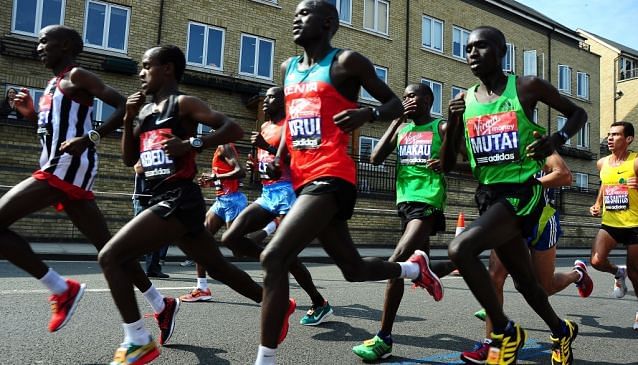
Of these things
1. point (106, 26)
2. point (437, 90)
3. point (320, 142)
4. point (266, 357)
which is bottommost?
point (266, 357)

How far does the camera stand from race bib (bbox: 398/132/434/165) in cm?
470

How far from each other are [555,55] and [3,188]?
2546cm

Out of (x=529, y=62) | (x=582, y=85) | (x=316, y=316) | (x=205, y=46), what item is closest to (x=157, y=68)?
(x=316, y=316)

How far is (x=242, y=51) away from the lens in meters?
17.4

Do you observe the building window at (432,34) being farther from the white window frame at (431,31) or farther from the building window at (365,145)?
the building window at (365,145)

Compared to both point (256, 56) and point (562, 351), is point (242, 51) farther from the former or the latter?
point (562, 351)

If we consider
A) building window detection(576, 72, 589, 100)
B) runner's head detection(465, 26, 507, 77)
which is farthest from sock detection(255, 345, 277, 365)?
building window detection(576, 72, 589, 100)

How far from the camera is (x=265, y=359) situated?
2.74 metres

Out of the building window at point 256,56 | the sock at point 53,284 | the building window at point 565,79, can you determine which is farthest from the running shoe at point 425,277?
the building window at point 565,79

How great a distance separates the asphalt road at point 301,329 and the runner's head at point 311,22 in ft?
6.89

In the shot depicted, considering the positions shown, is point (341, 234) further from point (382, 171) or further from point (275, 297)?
point (382, 171)

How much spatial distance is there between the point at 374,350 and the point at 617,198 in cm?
401

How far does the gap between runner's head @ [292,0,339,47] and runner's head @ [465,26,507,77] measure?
96cm

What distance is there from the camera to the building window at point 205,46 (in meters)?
16.5
